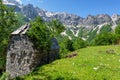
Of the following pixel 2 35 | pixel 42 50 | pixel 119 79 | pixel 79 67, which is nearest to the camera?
pixel 119 79

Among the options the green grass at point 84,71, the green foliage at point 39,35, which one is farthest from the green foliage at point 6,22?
the green grass at point 84,71

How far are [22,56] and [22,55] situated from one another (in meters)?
0.23

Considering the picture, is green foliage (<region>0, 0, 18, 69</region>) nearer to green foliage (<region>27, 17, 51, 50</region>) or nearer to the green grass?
green foliage (<region>27, 17, 51, 50</region>)

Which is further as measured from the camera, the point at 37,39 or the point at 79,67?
the point at 37,39

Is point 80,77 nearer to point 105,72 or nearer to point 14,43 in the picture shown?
point 105,72

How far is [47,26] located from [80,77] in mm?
21926

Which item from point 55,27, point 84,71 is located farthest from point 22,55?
point 84,71

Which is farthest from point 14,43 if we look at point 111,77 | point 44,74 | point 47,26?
point 111,77

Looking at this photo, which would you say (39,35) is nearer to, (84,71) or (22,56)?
(22,56)

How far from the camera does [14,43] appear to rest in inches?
1761

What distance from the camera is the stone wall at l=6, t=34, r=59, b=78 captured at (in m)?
42.6

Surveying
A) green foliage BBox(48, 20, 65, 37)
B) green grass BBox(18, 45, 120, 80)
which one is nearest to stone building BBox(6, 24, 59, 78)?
green foliage BBox(48, 20, 65, 37)

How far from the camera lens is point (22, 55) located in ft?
142

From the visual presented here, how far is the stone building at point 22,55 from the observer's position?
42.7 metres
